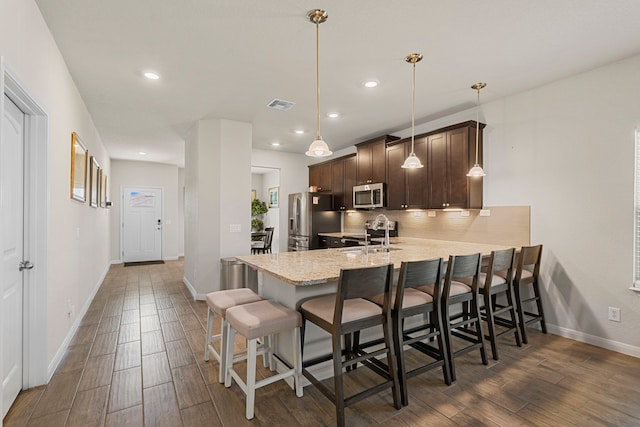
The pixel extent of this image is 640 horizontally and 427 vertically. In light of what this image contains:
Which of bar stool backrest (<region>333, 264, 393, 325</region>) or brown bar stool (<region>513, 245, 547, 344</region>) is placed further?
brown bar stool (<region>513, 245, 547, 344</region>)

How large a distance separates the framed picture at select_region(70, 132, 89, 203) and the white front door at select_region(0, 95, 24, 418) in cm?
93

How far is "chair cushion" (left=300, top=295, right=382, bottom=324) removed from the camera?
1.90 m

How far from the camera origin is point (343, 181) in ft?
19.3

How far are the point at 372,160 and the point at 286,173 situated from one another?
232cm

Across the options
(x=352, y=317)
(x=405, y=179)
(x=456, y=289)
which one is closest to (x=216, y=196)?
(x=405, y=179)

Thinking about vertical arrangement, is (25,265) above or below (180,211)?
below

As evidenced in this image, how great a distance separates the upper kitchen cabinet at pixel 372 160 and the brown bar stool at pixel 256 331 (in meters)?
3.39

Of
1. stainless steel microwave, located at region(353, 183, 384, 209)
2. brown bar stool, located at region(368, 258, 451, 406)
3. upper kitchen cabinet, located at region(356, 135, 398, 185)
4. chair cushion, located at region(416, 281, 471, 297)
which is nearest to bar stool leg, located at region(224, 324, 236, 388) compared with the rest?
brown bar stool, located at region(368, 258, 451, 406)

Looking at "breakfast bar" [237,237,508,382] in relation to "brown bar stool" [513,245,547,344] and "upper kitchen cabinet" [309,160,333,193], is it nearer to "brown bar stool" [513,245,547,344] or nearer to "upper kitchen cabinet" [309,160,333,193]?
"brown bar stool" [513,245,547,344]

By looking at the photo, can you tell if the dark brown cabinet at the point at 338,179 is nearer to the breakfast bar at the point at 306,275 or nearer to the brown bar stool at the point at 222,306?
the breakfast bar at the point at 306,275

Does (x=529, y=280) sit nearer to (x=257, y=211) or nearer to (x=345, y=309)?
(x=345, y=309)

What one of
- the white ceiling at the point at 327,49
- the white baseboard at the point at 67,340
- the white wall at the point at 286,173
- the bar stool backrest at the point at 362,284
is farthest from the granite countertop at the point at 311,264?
the white wall at the point at 286,173

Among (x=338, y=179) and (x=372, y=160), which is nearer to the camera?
(x=372, y=160)

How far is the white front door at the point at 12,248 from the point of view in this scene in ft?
6.13
